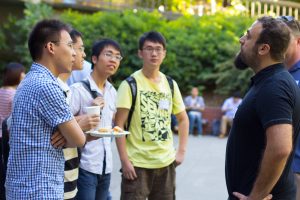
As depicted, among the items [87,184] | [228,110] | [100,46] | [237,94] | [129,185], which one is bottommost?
[228,110]

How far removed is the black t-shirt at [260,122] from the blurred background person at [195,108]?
11.3 m

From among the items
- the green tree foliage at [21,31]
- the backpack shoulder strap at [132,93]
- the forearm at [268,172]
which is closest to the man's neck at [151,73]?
the backpack shoulder strap at [132,93]

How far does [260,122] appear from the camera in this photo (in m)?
2.79

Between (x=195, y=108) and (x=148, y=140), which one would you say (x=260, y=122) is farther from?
(x=195, y=108)

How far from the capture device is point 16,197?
9.08 feet

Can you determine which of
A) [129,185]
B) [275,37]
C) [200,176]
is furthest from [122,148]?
[200,176]

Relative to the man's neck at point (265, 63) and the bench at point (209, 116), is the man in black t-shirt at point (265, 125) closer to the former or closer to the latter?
the man's neck at point (265, 63)

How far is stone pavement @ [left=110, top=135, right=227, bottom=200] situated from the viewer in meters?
7.24

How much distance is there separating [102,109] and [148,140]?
513 millimetres

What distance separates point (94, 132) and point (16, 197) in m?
0.78

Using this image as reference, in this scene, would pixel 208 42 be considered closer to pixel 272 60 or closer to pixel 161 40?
pixel 161 40

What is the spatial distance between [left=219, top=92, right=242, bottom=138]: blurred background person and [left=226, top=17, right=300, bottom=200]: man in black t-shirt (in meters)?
11.3

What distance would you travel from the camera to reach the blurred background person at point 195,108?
14.3 meters

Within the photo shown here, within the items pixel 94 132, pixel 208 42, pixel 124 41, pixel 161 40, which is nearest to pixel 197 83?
pixel 208 42
